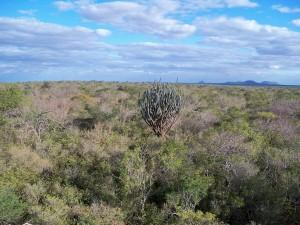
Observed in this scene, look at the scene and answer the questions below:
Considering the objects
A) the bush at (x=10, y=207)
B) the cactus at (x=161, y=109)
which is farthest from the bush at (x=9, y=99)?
the bush at (x=10, y=207)

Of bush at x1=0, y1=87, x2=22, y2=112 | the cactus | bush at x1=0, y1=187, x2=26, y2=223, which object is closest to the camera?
bush at x1=0, y1=187, x2=26, y2=223

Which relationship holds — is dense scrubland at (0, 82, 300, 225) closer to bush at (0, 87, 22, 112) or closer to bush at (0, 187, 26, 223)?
bush at (0, 187, 26, 223)

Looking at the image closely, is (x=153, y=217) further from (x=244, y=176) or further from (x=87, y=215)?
(x=244, y=176)

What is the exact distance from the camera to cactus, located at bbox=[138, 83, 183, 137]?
1883 centimetres

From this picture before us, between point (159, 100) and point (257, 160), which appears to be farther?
point (159, 100)

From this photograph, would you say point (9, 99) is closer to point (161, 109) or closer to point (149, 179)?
point (161, 109)

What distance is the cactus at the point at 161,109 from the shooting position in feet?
61.8

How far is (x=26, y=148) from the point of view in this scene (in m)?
15.2

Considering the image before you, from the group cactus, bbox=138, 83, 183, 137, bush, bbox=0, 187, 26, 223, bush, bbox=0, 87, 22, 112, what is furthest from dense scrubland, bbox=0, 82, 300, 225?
bush, bbox=0, 87, 22, 112

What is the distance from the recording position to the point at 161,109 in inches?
746

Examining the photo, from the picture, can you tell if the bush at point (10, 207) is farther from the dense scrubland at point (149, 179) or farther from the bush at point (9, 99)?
the bush at point (9, 99)

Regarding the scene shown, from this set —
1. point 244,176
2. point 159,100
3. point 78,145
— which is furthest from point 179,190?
point 159,100

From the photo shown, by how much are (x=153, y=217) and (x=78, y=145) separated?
18.0ft

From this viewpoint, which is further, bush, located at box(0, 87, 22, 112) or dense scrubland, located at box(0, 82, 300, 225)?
bush, located at box(0, 87, 22, 112)
